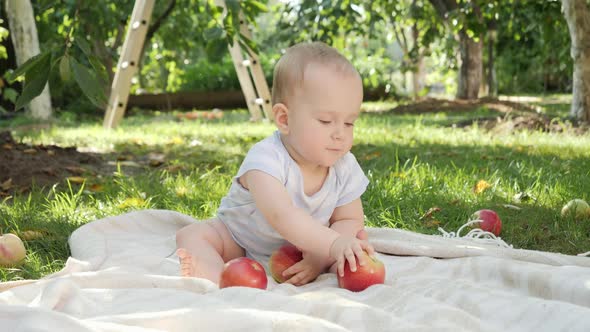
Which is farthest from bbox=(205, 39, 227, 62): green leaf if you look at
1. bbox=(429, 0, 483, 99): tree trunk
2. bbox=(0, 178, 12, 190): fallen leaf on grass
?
bbox=(429, 0, 483, 99): tree trunk

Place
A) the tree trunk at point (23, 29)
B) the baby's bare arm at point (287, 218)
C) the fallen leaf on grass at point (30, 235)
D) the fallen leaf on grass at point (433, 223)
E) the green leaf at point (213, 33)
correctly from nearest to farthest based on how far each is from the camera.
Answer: the baby's bare arm at point (287, 218) → the fallen leaf on grass at point (30, 235) → the fallen leaf on grass at point (433, 223) → the green leaf at point (213, 33) → the tree trunk at point (23, 29)

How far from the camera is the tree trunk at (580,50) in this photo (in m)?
5.99

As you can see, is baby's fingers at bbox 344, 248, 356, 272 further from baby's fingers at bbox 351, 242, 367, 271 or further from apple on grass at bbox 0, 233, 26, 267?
apple on grass at bbox 0, 233, 26, 267

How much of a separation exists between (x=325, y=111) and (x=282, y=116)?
0.59ft

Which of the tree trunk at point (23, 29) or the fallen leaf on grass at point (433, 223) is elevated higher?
the tree trunk at point (23, 29)

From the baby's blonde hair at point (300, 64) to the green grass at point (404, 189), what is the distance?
91cm

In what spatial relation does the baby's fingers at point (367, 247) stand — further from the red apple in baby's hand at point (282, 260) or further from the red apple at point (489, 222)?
the red apple at point (489, 222)

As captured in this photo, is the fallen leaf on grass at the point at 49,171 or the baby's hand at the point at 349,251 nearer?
the baby's hand at the point at 349,251

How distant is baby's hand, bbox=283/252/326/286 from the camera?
2.07 m

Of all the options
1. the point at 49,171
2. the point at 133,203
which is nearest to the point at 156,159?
the point at 49,171

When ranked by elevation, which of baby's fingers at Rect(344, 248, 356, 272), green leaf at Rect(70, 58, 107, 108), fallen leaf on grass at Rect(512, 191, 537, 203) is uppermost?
green leaf at Rect(70, 58, 107, 108)

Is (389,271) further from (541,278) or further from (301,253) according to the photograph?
(541,278)

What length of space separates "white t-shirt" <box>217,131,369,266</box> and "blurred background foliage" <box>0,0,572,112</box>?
1065mm

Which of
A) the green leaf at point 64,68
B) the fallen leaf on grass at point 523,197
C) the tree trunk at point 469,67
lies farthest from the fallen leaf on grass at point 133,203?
the tree trunk at point 469,67
